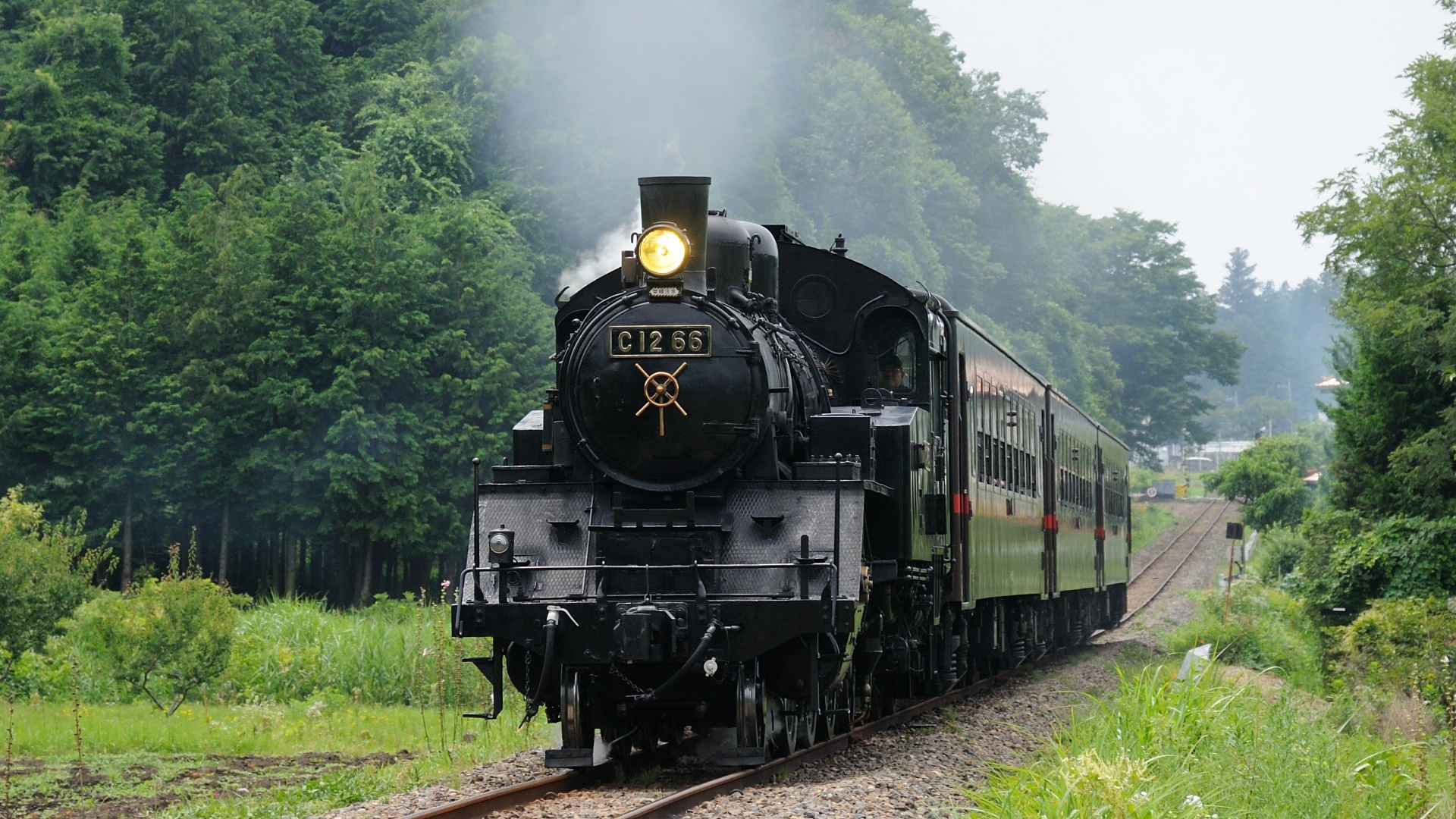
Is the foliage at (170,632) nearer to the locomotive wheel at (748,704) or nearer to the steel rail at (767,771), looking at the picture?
the steel rail at (767,771)

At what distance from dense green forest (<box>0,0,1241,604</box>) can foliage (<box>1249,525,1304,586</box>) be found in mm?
12778

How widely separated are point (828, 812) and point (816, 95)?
1507 inches

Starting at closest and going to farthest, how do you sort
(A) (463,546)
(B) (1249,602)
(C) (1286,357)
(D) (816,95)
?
(B) (1249,602) → (A) (463,546) → (D) (816,95) → (C) (1286,357)

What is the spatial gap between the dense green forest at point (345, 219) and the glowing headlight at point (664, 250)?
67.4 feet

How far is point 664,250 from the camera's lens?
9.17 m

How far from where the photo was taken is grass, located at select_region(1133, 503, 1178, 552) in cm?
5516

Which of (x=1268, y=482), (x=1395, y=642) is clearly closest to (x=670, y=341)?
(x=1395, y=642)

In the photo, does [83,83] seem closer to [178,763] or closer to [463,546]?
[463,546]

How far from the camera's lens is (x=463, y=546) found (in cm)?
3155

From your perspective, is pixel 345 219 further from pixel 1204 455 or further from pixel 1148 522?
pixel 1204 455

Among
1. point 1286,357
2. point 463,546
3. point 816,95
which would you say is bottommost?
point 463,546

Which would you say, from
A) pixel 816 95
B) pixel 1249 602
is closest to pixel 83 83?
pixel 816 95

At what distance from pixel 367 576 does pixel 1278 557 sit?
75.2 ft

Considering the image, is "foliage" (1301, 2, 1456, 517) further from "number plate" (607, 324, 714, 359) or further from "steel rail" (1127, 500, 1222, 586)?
"number plate" (607, 324, 714, 359)
